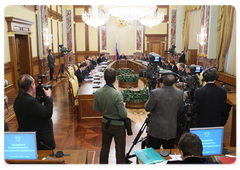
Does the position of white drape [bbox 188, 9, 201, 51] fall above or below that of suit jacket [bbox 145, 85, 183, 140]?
above

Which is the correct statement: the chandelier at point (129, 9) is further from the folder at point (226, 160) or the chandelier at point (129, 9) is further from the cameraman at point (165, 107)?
the folder at point (226, 160)

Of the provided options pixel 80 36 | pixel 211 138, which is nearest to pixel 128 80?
pixel 211 138

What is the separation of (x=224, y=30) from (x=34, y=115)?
28.6ft

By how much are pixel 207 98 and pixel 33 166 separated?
206 centimetres

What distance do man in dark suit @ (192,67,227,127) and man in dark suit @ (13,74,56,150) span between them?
5.80 ft

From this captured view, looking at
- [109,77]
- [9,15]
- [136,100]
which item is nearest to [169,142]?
[109,77]

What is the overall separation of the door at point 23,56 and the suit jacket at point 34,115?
6.98 meters

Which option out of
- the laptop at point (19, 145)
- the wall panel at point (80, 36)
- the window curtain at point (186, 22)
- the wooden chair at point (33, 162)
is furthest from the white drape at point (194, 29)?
the wooden chair at point (33, 162)

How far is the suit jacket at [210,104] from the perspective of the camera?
2717 mm

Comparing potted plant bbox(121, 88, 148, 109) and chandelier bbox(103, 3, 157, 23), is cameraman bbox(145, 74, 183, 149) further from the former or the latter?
chandelier bbox(103, 3, 157, 23)

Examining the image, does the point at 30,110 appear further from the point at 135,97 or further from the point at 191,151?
the point at 135,97

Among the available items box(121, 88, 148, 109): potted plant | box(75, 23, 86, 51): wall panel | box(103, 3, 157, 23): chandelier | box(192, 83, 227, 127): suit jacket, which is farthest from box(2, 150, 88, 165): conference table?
box(75, 23, 86, 51): wall panel

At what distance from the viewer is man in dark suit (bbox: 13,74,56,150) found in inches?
88.2

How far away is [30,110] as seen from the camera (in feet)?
7.38
